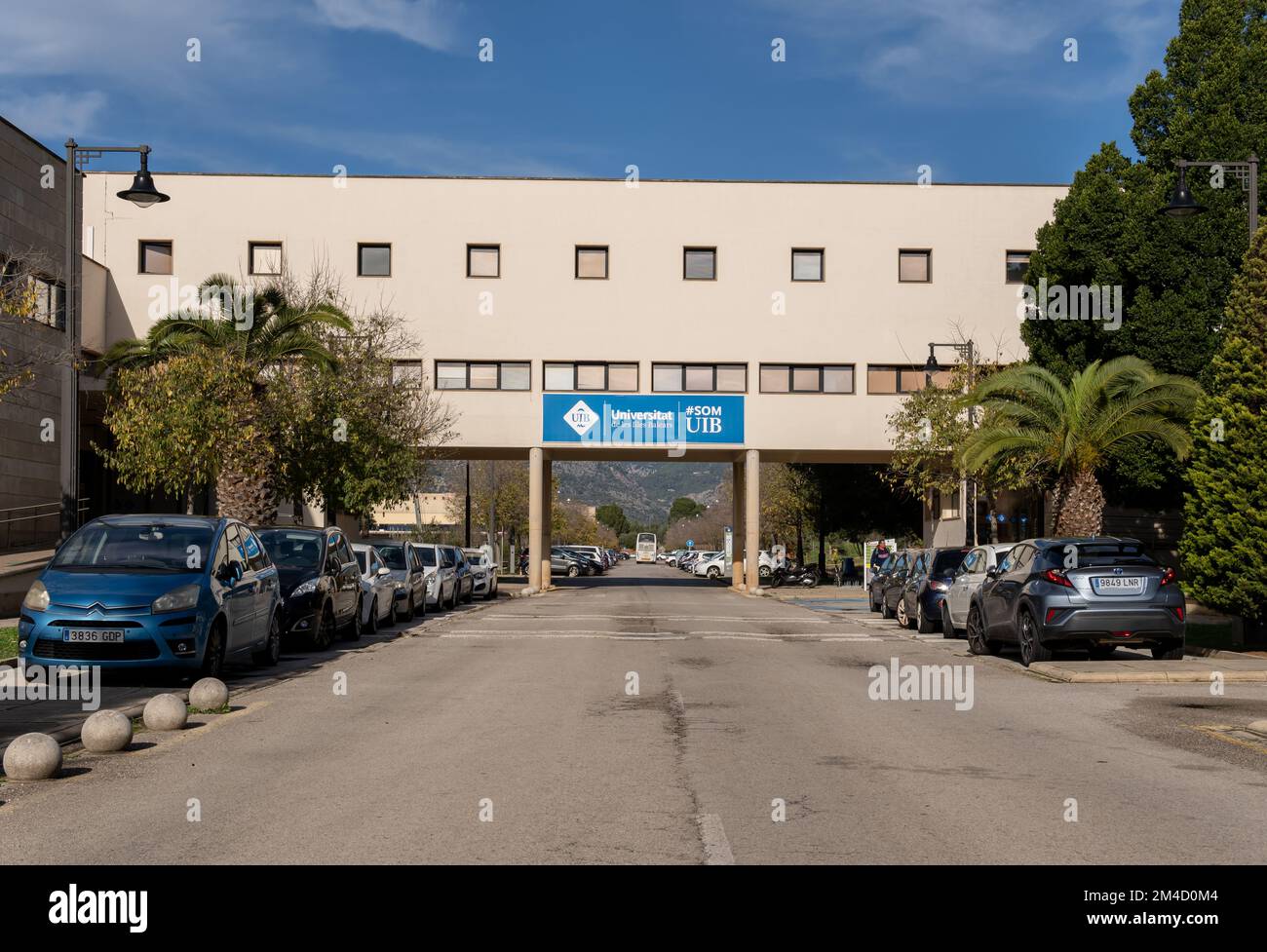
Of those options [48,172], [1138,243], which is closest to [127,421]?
[48,172]

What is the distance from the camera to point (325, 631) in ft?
64.7

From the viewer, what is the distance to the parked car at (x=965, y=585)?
22047mm

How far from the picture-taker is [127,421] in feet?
87.4

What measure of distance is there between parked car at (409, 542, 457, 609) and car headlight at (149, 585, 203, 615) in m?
16.9

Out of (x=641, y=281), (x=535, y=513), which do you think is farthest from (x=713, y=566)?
(x=641, y=281)

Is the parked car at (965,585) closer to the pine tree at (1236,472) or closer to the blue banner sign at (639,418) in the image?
the pine tree at (1236,472)

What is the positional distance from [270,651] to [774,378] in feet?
101

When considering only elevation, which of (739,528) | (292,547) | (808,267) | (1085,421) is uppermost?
(808,267)

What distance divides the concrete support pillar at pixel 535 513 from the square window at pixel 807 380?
896 cm

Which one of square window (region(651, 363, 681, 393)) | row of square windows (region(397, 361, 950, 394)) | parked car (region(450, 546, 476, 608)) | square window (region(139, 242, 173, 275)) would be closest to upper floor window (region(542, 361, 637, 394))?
row of square windows (region(397, 361, 950, 394))

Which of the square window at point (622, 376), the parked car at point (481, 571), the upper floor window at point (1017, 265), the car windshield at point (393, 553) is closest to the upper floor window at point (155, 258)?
the parked car at point (481, 571)

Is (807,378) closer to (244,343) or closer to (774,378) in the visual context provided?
(774,378)

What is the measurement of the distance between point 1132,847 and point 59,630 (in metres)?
10.4

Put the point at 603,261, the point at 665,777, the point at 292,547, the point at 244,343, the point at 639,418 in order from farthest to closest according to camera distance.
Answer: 1. the point at 603,261
2. the point at 639,418
3. the point at 244,343
4. the point at 292,547
5. the point at 665,777
